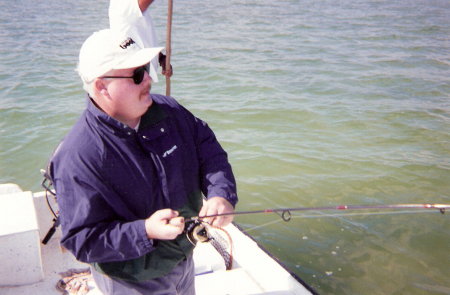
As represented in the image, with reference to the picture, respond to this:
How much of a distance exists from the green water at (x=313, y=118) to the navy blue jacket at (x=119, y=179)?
308 centimetres

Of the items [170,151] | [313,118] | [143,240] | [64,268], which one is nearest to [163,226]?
[143,240]

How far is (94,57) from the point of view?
1922 millimetres

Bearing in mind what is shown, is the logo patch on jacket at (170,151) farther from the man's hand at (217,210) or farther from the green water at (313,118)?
the green water at (313,118)

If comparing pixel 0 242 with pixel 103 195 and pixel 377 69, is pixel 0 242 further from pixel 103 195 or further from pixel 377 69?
pixel 377 69

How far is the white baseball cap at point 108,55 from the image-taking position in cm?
191

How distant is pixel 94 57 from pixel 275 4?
22.3m

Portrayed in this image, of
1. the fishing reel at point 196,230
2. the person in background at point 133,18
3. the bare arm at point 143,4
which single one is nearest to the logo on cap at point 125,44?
the fishing reel at point 196,230

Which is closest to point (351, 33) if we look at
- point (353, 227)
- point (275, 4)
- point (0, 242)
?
point (275, 4)

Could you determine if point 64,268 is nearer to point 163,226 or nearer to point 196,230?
point 196,230

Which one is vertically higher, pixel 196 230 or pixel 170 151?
pixel 170 151

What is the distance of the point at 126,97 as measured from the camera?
1976 millimetres

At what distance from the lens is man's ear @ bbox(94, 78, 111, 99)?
6.38 feet

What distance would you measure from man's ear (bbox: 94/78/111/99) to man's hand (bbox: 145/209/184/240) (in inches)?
23.7

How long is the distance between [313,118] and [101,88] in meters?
7.55
